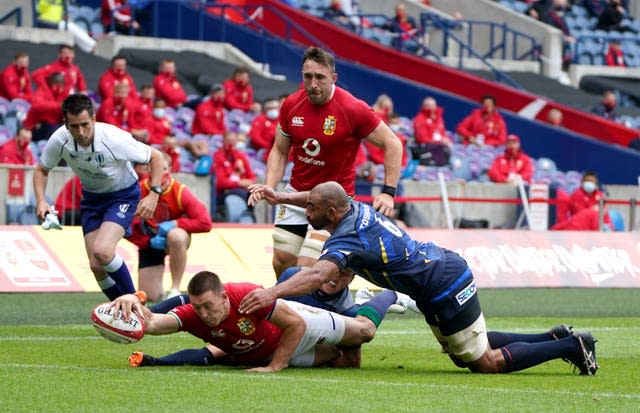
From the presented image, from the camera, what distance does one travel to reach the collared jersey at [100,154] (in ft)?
39.4

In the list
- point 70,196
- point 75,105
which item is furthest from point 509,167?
point 75,105

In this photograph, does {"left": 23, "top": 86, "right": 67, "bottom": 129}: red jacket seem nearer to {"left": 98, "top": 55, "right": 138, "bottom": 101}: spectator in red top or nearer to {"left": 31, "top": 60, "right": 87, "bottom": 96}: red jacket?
{"left": 31, "top": 60, "right": 87, "bottom": 96}: red jacket

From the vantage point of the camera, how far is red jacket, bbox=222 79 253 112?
25.4 metres

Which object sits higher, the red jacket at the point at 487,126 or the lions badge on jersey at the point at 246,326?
the lions badge on jersey at the point at 246,326

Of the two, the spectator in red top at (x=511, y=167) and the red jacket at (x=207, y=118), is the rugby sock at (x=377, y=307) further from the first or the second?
the spectator in red top at (x=511, y=167)

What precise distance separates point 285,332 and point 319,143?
2.43 metres

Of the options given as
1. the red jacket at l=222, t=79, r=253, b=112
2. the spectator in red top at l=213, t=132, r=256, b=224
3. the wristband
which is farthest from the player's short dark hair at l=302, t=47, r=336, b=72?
the red jacket at l=222, t=79, r=253, b=112

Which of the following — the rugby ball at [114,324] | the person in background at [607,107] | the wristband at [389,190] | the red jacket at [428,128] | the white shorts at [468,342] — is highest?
the wristband at [389,190]

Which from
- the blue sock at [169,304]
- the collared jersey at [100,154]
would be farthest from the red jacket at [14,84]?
the blue sock at [169,304]

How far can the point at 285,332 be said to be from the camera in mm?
9531

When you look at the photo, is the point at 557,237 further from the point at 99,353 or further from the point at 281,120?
the point at 99,353

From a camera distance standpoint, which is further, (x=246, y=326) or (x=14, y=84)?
(x=14, y=84)

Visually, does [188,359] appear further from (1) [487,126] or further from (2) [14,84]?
(1) [487,126]

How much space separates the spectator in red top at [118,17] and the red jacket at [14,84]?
596 centimetres
